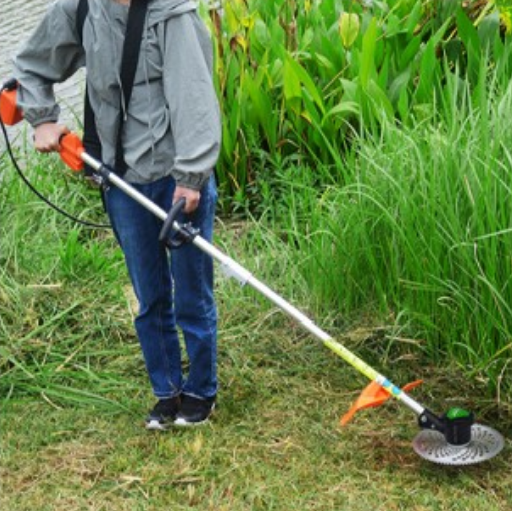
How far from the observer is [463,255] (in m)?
4.07

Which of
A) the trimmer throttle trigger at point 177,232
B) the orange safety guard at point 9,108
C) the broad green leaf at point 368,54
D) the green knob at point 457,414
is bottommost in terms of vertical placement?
the green knob at point 457,414

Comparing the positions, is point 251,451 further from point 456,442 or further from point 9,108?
point 9,108

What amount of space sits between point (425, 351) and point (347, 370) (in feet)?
1.00

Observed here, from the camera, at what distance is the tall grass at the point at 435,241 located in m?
4.05

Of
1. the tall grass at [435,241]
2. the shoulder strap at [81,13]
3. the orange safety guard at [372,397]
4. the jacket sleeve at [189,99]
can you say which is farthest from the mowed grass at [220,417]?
the shoulder strap at [81,13]

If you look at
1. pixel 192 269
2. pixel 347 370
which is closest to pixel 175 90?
pixel 192 269

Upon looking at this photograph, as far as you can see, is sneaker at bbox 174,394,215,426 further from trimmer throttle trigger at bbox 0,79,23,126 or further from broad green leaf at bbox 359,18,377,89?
broad green leaf at bbox 359,18,377,89

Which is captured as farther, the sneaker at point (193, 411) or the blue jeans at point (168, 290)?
the sneaker at point (193, 411)

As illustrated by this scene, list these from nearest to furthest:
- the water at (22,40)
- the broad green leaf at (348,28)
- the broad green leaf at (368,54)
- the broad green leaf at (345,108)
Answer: the broad green leaf at (345,108), the broad green leaf at (368,54), the broad green leaf at (348,28), the water at (22,40)

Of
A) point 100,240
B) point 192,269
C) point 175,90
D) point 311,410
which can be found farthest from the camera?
point 100,240

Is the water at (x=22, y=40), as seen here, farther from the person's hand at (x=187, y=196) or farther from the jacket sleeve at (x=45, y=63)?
the person's hand at (x=187, y=196)

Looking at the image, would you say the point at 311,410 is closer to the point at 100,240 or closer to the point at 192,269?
the point at 192,269

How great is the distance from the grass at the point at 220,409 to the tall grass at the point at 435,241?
0.37 feet

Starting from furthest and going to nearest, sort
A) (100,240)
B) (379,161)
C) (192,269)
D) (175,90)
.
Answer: (100,240) → (379,161) → (192,269) → (175,90)
